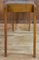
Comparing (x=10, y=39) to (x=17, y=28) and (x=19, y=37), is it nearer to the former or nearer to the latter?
(x=19, y=37)

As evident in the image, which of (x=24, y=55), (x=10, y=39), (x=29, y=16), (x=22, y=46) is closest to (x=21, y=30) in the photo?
(x=29, y=16)

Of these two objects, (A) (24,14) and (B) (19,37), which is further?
(A) (24,14)

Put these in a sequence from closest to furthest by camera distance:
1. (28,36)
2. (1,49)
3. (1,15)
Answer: (1,49) < (28,36) < (1,15)

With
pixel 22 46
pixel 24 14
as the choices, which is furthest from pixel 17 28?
pixel 22 46

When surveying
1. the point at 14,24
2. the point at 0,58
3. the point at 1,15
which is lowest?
the point at 0,58

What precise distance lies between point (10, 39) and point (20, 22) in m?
0.76

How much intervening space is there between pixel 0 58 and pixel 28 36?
1.01m

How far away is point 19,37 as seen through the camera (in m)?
2.50

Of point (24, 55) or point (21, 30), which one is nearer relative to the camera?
point (24, 55)

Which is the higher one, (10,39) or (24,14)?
(24,14)

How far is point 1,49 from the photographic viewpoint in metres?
1.91

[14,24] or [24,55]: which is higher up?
[14,24]

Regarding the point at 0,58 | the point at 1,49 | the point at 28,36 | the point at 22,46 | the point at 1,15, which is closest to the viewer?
the point at 0,58

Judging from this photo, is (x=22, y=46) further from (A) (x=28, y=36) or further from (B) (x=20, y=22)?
(B) (x=20, y=22)
